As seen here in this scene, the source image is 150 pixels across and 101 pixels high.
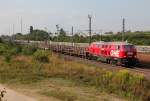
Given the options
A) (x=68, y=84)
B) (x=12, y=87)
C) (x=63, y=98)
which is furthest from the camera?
(x=68, y=84)

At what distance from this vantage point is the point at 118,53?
41.1 meters

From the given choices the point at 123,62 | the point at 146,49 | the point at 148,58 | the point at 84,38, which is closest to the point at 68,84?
the point at 123,62

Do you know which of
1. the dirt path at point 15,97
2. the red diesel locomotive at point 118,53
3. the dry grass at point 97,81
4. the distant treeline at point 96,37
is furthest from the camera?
the distant treeline at point 96,37

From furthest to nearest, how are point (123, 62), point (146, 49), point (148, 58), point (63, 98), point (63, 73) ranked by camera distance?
point (146, 49)
point (148, 58)
point (123, 62)
point (63, 73)
point (63, 98)

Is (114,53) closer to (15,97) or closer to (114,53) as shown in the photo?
(114,53)

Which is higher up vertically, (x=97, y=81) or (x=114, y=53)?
(x=114, y=53)

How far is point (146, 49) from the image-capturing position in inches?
2315

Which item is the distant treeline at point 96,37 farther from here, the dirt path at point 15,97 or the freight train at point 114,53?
the dirt path at point 15,97

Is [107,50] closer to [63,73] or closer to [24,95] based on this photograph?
[63,73]

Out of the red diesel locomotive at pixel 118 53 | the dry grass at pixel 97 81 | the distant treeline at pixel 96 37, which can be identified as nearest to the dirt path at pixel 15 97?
the dry grass at pixel 97 81

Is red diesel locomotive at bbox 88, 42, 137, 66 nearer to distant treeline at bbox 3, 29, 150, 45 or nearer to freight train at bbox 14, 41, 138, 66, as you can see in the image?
freight train at bbox 14, 41, 138, 66

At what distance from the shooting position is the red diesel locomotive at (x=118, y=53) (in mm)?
40219

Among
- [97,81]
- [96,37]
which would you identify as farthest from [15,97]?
[96,37]

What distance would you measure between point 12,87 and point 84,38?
9493 centimetres
